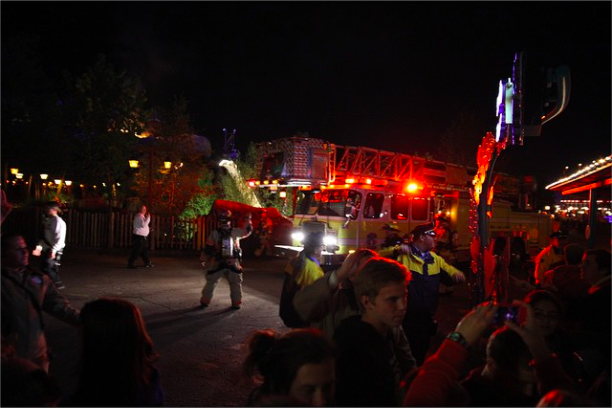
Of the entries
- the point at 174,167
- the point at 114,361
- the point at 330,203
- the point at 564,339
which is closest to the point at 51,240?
the point at 330,203

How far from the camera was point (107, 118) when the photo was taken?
70.6 ft

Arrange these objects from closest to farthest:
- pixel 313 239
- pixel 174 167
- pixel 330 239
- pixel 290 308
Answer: pixel 290 308 → pixel 313 239 → pixel 330 239 → pixel 174 167

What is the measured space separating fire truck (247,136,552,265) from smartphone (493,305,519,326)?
328 inches

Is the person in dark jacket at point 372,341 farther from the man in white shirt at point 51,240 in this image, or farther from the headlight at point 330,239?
the headlight at point 330,239

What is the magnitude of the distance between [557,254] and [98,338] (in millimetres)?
7000

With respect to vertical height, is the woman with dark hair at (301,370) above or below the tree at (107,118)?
below

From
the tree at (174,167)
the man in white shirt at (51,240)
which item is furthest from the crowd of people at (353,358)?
the tree at (174,167)

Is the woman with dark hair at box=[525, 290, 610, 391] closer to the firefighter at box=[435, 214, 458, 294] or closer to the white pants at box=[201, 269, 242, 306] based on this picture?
the white pants at box=[201, 269, 242, 306]

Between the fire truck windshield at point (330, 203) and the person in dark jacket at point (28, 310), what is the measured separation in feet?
27.9

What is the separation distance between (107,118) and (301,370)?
2235 cm

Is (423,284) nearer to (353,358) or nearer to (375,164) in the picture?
(353,358)

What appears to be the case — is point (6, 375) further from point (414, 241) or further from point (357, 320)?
point (414, 241)

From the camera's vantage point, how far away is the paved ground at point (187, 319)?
4668mm

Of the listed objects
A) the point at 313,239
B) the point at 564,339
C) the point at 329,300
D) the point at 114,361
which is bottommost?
the point at 564,339
